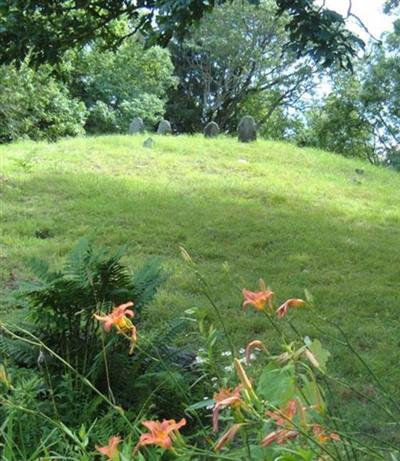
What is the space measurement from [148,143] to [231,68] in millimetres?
16245

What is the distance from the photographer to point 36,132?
20891 mm

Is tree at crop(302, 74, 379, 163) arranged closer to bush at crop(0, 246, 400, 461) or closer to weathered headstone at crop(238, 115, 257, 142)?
weathered headstone at crop(238, 115, 257, 142)

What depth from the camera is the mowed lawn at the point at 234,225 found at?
4.86 metres

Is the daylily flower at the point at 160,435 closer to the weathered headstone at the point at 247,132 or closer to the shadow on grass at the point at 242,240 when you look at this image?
the shadow on grass at the point at 242,240

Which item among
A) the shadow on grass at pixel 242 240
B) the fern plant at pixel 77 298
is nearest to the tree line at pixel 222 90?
the shadow on grass at pixel 242 240

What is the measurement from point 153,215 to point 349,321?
154 inches

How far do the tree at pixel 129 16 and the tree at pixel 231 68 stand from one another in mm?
21313

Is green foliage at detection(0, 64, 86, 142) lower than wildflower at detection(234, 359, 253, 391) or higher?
lower

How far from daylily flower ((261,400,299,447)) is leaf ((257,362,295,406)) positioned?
0.01 m

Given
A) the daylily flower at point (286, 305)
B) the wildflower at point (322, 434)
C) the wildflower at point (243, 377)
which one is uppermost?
the daylily flower at point (286, 305)

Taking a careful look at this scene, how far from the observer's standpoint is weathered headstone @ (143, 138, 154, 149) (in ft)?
45.7

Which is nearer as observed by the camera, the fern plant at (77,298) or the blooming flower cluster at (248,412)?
the blooming flower cluster at (248,412)

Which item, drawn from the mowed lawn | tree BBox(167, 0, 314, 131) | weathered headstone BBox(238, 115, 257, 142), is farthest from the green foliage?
tree BBox(167, 0, 314, 131)

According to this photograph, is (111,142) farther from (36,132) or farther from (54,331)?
(54,331)
